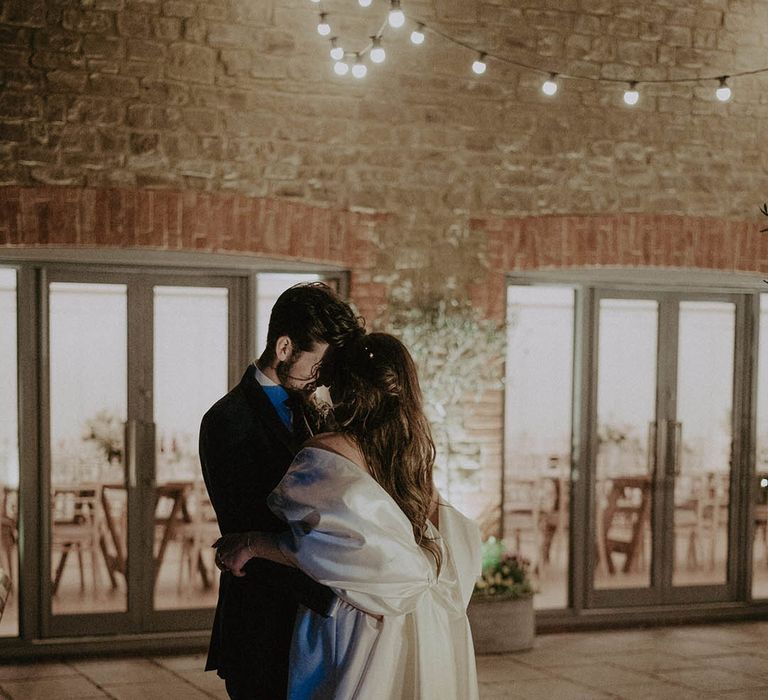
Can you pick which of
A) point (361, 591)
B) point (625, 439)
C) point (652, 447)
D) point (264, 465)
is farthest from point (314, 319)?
point (652, 447)

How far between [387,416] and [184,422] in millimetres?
3268

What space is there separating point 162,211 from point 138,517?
65.1 inches

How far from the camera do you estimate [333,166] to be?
17.1ft

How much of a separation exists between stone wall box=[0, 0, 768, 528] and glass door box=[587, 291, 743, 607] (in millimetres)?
527

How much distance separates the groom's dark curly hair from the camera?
252 cm

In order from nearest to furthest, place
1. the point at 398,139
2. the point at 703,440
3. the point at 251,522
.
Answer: the point at 251,522, the point at 398,139, the point at 703,440

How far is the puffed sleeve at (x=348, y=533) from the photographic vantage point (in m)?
2.18

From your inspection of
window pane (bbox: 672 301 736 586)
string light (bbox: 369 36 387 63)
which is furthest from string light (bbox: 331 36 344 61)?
window pane (bbox: 672 301 736 586)

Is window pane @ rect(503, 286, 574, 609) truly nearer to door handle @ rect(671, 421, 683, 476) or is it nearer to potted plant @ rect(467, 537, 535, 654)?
potted plant @ rect(467, 537, 535, 654)

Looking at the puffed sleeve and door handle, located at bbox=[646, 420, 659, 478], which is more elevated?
the puffed sleeve

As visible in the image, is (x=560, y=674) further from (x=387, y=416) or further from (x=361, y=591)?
(x=387, y=416)

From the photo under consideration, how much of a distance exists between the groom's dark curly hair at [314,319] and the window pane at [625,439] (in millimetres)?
3670

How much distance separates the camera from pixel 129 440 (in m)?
5.20

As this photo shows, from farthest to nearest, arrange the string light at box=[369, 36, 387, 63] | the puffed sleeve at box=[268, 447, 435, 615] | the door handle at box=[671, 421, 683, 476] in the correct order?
the door handle at box=[671, 421, 683, 476], the string light at box=[369, 36, 387, 63], the puffed sleeve at box=[268, 447, 435, 615]
